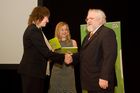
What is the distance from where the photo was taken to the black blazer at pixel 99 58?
2795 millimetres

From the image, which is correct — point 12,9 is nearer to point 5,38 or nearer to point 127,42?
point 5,38

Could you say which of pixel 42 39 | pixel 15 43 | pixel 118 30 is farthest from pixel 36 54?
pixel 118 30

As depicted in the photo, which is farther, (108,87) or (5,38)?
(5,38)

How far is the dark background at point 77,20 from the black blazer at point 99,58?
1.27m

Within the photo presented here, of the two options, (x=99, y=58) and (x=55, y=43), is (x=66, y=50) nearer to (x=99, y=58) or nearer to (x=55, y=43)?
(x=55, y=43)

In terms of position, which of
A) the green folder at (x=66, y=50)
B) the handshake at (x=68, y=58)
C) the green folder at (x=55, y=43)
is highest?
the green folder at (x=55, y=43)

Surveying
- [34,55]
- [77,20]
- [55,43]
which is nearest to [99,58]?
[34,55]

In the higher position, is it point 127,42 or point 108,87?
point 127,42

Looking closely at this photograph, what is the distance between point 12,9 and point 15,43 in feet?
1.62

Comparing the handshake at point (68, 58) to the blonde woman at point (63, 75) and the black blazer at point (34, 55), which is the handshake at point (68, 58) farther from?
the black blazer at point (34, 55)

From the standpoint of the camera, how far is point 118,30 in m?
3.85

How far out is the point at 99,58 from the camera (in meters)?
2.90

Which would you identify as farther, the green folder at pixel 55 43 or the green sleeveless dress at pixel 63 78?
the green sleeveless dress at pixel 63 78

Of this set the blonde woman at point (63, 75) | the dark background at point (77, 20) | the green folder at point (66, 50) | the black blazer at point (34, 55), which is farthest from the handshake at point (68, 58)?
the dark background at point (77, 20)
